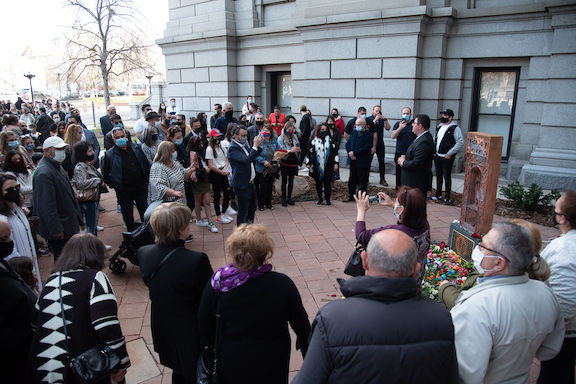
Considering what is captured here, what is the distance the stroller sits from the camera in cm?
476

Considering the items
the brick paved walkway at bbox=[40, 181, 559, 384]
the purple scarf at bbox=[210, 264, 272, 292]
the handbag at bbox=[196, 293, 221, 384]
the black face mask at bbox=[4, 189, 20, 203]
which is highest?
the black face mask at bbox=[4, 189, 20, 203]

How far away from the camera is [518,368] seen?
208 centimetres

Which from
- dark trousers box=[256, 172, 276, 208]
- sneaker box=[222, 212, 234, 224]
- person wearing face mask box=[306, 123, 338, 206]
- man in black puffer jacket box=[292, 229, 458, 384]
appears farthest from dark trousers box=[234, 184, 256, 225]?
man in black puffer jacket box=[292, 229, 458, 384]

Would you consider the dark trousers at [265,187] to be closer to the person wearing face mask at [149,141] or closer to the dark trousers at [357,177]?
the dark trousers at [357,177]

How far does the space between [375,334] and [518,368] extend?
37.1 inches

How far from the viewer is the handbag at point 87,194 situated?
19.0 ft

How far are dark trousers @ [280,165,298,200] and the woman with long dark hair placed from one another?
6.07 metres

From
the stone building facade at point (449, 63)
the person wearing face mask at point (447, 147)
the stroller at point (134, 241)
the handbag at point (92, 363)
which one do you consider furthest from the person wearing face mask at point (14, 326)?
the stone building facade at point (449, 63)

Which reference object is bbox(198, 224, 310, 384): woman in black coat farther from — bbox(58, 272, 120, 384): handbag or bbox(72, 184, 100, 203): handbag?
bbox(72, 184, 100, 203): handbag

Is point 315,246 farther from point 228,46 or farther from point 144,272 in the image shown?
point 228,46

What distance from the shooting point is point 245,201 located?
21.9ft

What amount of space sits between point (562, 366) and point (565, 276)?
70cm

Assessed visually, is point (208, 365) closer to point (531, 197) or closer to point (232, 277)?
point (232, 277)

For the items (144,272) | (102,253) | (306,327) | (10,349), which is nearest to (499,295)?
(306,327)
